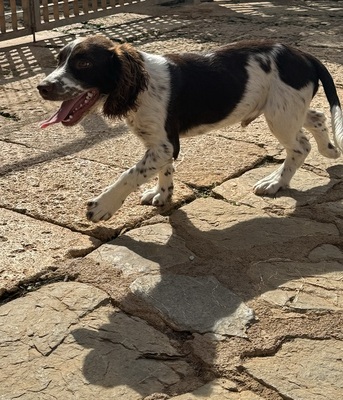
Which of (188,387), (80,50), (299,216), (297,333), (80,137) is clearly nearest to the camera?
(188,387)

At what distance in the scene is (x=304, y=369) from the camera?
3.07 m

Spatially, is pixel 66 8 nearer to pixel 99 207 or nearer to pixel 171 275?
pixel 99 207

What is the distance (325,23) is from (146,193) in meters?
5.59

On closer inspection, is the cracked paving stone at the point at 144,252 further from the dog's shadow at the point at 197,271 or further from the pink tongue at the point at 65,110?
the pink tongue at the point at 65,110

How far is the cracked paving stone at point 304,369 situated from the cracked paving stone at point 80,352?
0.29 m

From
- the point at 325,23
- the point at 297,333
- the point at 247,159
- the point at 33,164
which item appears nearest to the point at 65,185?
the point at 33,164

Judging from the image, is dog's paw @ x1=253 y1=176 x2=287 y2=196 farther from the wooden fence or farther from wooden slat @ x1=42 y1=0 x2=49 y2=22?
wooden slat @ x1=42 y1=0 x2=49 y2=22

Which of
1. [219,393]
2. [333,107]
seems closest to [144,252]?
[219,393]

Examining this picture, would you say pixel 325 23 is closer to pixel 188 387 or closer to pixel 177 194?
pixel 177 194

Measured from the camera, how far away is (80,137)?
566cm

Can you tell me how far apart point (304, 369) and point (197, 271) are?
93 cm

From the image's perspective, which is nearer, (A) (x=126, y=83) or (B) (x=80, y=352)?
(B) (x=80, y=352)

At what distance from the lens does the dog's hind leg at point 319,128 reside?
4.96 m

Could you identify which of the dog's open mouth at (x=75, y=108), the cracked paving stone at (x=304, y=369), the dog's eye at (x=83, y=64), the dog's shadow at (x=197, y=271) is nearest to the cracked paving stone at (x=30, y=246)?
the dog's shadow at (x=197, y=271)
